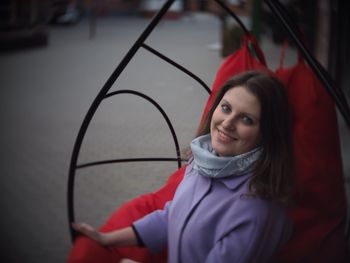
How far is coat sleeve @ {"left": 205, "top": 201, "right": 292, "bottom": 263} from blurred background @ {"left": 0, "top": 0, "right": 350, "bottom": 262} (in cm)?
23

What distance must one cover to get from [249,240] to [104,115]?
22.4 inches

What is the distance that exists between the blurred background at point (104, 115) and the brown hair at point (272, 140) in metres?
0.19

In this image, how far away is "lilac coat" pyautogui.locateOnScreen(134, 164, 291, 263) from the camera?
71 centimetres

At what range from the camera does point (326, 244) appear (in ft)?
2.81

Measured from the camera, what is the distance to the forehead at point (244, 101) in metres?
0.69

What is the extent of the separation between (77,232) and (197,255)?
0.24 meters

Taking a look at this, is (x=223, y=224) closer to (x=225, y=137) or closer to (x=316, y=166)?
(x=225, y=137)

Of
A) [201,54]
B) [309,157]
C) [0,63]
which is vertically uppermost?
[201,54]

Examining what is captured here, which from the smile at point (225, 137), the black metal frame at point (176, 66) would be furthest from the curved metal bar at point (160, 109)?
the smile at point (225, 137)

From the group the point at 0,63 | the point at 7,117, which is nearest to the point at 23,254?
the point at 7,117

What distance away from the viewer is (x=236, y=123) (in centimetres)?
70

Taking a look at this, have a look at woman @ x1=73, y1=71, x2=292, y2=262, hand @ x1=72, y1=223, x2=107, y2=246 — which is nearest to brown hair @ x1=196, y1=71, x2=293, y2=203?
woman @ x1=73, y1=71, x2=292, y2=262

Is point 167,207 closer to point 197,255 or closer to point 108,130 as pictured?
point 197,255

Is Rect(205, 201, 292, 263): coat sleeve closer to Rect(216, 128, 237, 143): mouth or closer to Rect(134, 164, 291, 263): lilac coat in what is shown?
Rect(134, 164, 291, 263): lilac coat
